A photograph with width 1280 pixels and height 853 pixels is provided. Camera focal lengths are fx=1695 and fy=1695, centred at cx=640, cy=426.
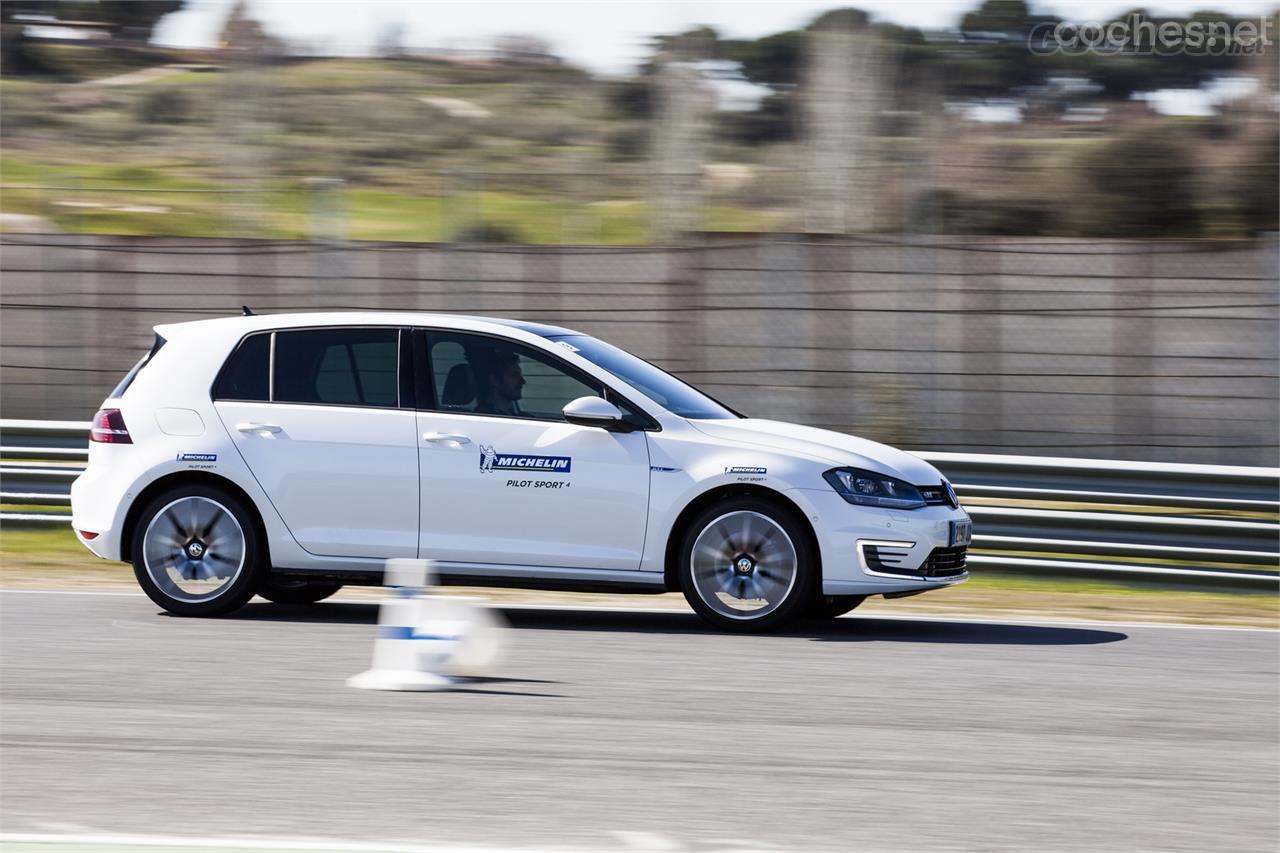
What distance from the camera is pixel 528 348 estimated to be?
8.83 metres

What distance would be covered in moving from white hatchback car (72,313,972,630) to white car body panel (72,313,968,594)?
10 millimetres

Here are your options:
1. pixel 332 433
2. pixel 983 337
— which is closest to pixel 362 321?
pixel 332 433

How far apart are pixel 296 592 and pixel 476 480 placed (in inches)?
69.1

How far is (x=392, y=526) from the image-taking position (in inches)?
340

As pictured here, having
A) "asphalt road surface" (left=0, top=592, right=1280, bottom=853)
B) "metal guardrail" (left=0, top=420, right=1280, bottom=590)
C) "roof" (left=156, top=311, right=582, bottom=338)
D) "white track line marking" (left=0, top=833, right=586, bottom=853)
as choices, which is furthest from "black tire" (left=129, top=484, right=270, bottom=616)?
"metal guardrail" (left=0, top=420, right=1280, bottom=590)

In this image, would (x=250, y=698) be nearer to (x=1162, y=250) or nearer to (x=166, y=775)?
(x=166, y=775)

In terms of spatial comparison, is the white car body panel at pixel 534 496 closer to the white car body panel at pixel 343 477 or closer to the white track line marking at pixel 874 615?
the white car body panel at pixel 343 477

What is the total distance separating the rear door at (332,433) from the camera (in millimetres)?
8641

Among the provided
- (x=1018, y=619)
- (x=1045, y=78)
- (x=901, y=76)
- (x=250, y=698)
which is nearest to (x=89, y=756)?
(x=250, y=698)

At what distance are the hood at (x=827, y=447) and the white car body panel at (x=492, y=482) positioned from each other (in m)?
0.01

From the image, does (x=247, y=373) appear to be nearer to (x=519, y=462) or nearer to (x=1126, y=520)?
(x=519, y=462)

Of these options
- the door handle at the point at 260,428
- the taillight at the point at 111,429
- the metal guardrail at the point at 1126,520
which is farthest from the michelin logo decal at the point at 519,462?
the metal guardrail at the point at 1126,520

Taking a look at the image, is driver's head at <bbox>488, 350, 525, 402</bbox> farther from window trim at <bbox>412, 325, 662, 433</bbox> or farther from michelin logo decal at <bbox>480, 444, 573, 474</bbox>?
michelin logo decal at <bbox>480, 444, 573, 474</bbox>

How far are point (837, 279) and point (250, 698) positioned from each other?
849 cm
